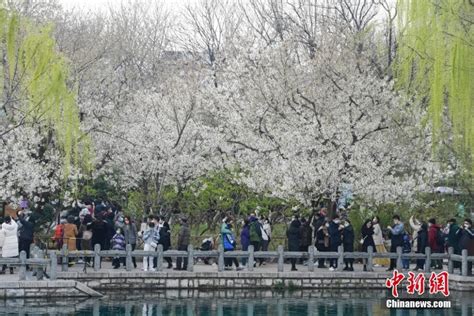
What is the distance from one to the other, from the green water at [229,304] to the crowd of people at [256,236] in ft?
5.22

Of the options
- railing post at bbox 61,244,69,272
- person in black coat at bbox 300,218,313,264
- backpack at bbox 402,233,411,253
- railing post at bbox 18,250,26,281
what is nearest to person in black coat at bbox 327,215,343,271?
person in black coat at bbox 300,218,313,264

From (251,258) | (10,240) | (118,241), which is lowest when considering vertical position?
(251,258)

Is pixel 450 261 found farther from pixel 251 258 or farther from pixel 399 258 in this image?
pixel 251 258

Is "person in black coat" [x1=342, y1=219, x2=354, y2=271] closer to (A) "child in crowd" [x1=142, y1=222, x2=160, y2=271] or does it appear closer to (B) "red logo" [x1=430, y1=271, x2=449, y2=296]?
(B) "red logo" [x1=430, y1=271, x2=449, y2=296]

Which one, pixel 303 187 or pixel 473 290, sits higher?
pixel 303 187

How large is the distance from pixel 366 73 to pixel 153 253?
942 cm

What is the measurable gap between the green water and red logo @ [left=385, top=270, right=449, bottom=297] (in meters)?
0.39

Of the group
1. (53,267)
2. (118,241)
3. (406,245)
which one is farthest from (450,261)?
(53,267)

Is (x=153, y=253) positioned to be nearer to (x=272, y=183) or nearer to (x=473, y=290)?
(x=272, y=183)

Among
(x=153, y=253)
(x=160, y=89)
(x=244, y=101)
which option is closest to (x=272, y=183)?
(x=244, y=101)

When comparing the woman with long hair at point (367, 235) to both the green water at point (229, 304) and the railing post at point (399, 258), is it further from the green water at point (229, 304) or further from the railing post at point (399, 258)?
the green water at point (229, 304)

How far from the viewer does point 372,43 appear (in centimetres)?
3134

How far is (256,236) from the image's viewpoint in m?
26.5

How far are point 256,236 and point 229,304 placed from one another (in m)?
3.79
